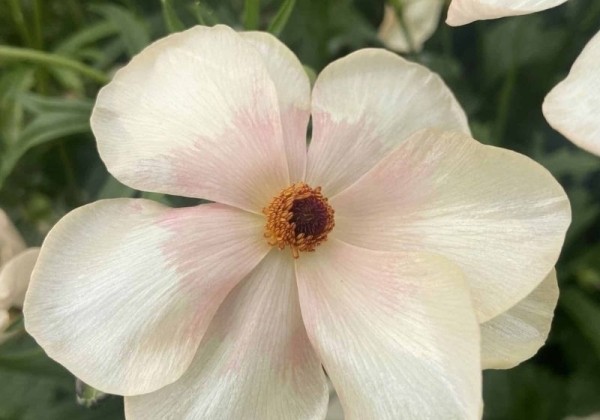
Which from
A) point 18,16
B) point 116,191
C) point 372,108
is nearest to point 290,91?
point 372,108

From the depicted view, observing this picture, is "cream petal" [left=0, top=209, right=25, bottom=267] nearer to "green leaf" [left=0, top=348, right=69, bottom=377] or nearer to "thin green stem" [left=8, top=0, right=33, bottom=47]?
"green leaf" [left=0, top=348, right=69, bottom=377]

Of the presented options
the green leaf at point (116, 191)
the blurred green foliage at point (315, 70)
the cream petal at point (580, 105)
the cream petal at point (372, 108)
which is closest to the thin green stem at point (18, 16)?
the blurred green foliage at point (315, 70)

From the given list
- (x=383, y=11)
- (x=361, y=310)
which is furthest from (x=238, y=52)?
(x=383, y=11)

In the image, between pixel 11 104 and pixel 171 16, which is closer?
Answer: pixel 171 16

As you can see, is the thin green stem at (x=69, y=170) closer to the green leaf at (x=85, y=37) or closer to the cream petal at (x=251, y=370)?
the green leaf at (x=85, y=37)

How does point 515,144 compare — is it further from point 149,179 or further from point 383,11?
point 149,179

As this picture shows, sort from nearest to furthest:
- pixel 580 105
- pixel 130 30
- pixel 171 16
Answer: pixel 580 105, pixel 171 16, pixel 130 30

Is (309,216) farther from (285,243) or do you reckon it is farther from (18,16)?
(18,16)
